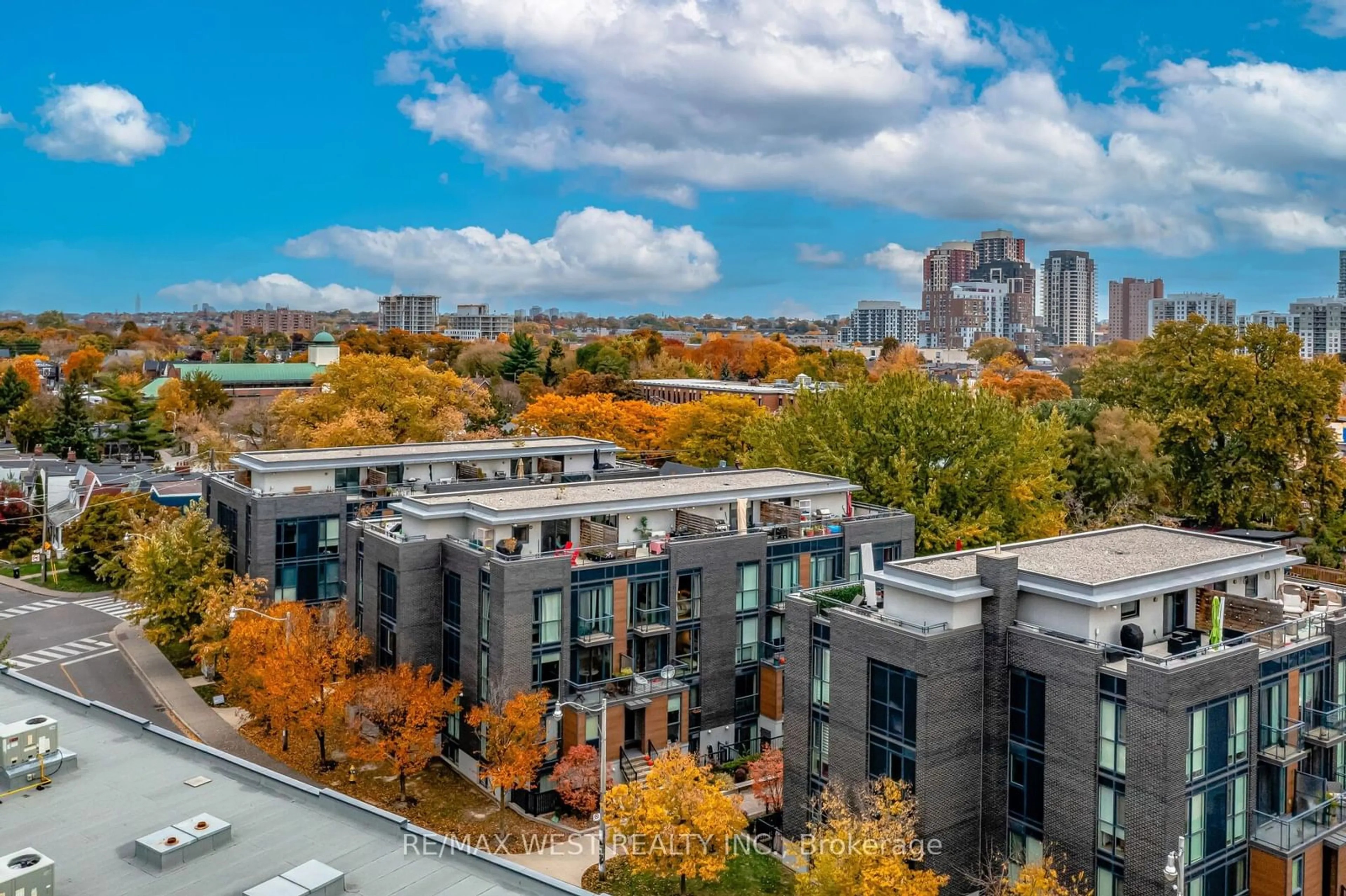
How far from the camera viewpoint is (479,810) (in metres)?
39.0

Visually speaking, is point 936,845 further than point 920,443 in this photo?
No

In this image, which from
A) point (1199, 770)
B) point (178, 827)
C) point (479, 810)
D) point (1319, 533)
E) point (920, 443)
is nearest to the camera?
point (178, 827)

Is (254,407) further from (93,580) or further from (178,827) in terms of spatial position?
(178,827)

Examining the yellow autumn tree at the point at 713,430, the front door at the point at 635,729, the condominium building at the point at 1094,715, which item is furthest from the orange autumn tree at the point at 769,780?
the yellow autumn tree at the point at 713,430

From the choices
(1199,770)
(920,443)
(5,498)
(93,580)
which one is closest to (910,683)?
(1199,770)

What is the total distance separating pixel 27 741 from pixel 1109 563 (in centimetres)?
3029

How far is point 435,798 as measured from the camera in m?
39.9

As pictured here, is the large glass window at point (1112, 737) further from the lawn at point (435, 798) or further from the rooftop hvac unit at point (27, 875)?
A: the rooftop hvac unit at point (27, 875)

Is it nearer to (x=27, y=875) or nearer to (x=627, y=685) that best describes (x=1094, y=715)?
(x=627, y=685)

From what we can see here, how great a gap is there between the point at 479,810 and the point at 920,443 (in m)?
31.3

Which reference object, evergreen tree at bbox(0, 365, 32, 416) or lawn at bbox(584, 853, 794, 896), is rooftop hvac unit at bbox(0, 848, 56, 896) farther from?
evergreen tree at bbox(0, 365, 32, 416)

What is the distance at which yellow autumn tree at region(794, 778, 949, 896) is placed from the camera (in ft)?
91.4

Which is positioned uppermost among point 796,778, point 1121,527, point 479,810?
point 1121,527

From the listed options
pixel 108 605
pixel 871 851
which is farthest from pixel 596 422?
pixel 871 851
